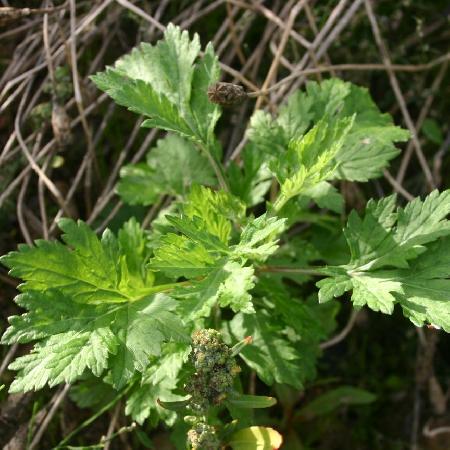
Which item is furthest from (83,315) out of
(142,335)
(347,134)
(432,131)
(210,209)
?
(432,131)

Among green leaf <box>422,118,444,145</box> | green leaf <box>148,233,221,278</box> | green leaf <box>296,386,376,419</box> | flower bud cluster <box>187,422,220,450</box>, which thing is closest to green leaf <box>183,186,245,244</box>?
green leaf <box>148,233,221,278</box>

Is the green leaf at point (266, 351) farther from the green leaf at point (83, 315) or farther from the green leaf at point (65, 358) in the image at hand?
the green leaf at point (65, 358)

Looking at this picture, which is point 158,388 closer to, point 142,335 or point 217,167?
point 142,335

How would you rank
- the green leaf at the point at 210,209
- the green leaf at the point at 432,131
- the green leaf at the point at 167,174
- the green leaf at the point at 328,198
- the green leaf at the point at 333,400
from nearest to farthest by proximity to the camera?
the green leaf at the point at 210,209 → the green leaf at the point at 328,198 → the green leaf at the point at 167,174 → the green leaf at the point at 333,400 → the green leaf at the point at 432,131

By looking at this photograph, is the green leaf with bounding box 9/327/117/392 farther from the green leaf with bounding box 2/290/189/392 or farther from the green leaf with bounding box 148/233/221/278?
the green leaf with bounding box 148/233/221/278

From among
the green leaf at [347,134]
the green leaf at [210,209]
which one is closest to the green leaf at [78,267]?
the green leaf at [210,209]
